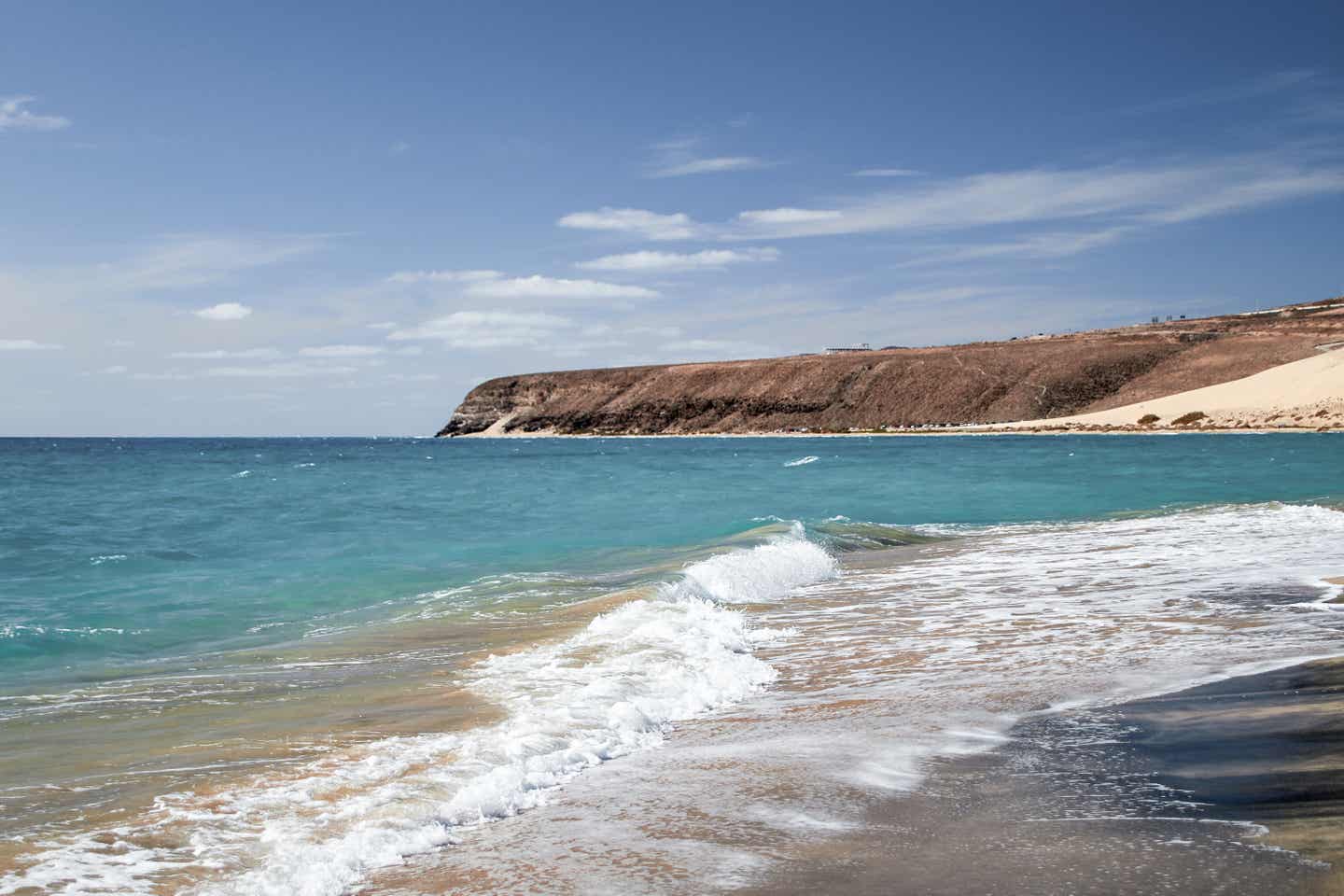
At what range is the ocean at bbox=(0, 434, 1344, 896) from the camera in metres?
4.21

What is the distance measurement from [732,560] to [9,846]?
34.1 feet

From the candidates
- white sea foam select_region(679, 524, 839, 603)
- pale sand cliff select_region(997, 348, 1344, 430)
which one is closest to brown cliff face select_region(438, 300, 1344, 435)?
pale sand cliff select_region(997, 348, 1344, 430)

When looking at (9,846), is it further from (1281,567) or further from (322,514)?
(322,514)

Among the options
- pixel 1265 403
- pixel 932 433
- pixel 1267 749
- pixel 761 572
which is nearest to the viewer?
pixel 1267 749

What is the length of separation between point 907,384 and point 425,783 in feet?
444

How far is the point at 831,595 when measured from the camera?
487 inches

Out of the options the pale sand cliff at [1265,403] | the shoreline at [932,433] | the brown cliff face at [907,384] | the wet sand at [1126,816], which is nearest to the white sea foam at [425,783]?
the wet sand at [1126,816]

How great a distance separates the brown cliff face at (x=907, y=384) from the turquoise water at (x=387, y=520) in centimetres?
7073

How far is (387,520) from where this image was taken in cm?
2438

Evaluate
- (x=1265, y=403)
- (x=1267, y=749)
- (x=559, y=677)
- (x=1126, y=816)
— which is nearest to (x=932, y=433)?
(x=1265, y=403)

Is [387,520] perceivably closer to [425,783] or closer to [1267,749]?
[425,783]

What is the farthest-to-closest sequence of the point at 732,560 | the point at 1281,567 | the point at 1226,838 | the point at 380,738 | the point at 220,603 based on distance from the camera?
the point at 732,560
the point at 220,603
the point at 1281,567
the point at 380,738
the point at 1226,838

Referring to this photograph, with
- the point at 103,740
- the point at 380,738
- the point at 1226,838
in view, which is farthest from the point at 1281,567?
the point at 103,740

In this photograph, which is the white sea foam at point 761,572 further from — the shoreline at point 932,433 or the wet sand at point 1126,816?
the shoreline at point 932,433
